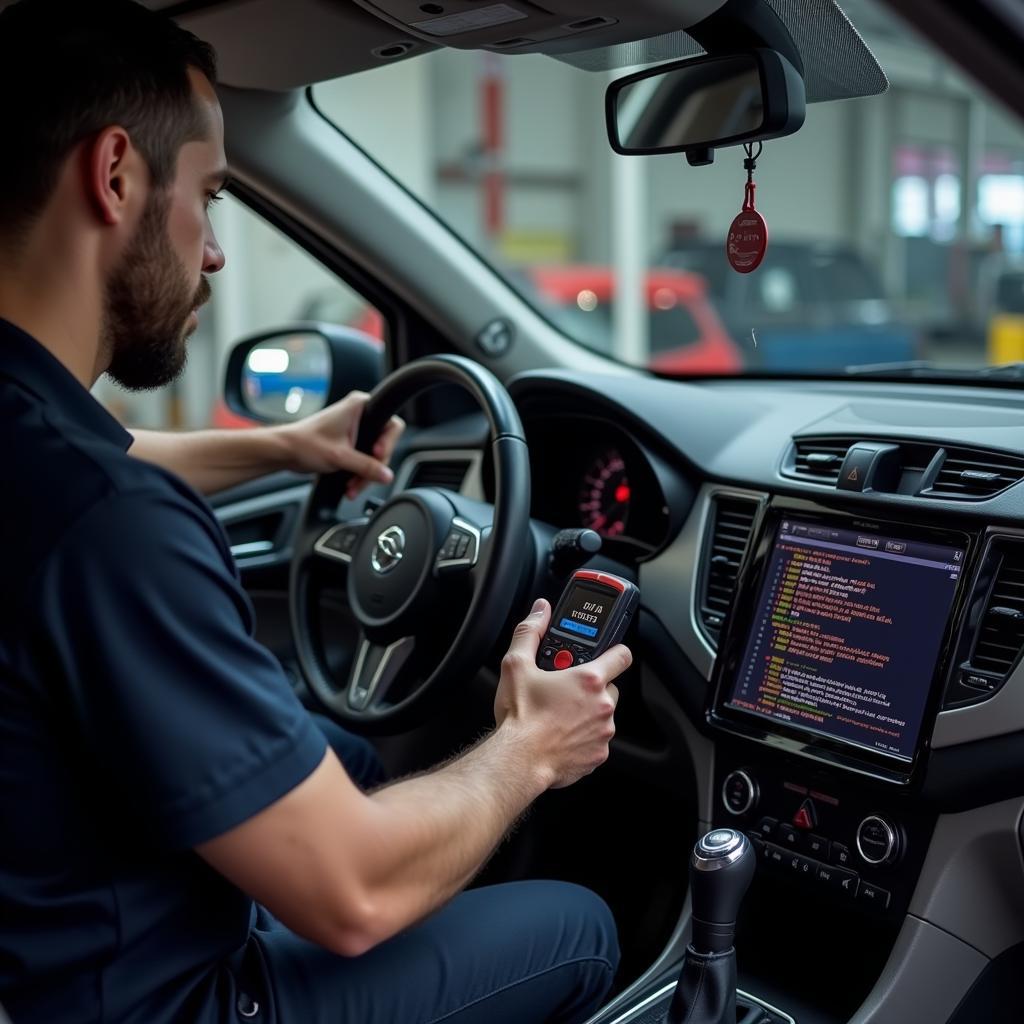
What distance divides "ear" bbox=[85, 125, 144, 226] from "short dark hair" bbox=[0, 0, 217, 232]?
1cm

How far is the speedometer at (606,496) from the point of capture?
2195 millimetres

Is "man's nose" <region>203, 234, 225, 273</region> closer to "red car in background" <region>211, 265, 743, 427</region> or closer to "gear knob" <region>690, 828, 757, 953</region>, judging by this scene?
"gear knob" <region>690, 828, 757, 953</region>

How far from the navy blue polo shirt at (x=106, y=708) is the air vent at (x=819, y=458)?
1010 mm

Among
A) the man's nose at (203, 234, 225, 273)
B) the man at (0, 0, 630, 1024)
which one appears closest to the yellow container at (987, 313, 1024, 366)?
the man's nose at (203, 234, 225, 273)

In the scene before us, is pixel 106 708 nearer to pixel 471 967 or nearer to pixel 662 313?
pixel 471 967

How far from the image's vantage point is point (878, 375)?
2.34m

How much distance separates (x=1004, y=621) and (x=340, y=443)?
1.10m

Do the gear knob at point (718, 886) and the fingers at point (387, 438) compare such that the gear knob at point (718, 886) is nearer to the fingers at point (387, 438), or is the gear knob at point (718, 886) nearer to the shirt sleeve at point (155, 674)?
the shirt sleeve at point (155, 674)

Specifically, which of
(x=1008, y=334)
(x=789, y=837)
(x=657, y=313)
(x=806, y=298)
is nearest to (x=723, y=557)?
(x=789, y=837)

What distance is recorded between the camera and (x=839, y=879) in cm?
176

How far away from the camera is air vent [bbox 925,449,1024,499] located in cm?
169

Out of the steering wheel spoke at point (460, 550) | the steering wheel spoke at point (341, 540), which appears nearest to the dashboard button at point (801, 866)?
the steering wheel spoke at point (460, 550)

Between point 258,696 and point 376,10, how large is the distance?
1.04 metres

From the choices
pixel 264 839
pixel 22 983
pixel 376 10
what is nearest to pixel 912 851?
pixel 264 839
